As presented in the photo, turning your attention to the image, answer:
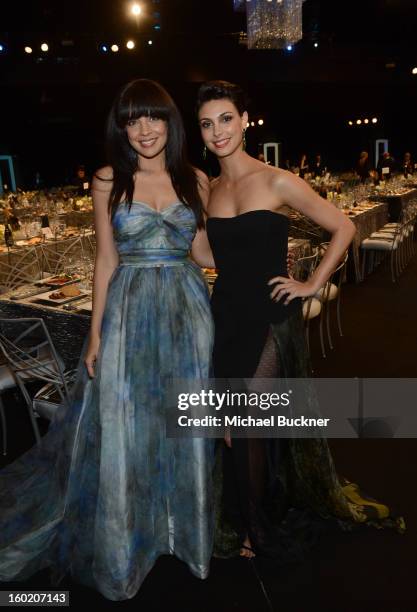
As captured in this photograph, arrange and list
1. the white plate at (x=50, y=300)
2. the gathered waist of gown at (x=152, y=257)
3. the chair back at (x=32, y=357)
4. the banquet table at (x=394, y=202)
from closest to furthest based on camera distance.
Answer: the gathered waist of gown at (x=152, y=257) → the chair back at (x=32, y=357) → the white plate at (x=50, y=300) → the banquet table at (x=394, y=202)

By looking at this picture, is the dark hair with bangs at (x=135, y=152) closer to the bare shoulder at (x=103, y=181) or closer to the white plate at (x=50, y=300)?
the bare shoulder at (x=103, y=181)

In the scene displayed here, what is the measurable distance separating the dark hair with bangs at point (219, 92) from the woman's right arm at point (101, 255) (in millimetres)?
450

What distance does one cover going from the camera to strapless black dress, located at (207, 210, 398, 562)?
2.07 m

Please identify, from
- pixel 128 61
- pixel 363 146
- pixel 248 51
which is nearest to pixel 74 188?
pixel 128 61

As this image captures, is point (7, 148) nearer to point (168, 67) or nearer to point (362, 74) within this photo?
point (168, 67)

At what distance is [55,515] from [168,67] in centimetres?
1200

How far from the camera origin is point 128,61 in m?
12.3

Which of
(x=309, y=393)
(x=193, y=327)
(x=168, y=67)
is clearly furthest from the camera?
(x=168, y=67)

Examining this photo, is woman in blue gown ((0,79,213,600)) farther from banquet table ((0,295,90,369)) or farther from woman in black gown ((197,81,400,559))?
banquet table ((0,295,90,369))

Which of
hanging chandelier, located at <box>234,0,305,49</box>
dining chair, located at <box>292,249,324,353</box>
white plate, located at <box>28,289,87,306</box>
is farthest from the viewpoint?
hanging chandelier, located at <box>234,0,305,49</box>

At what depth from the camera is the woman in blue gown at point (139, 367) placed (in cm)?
209

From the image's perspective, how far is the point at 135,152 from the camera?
221 cm

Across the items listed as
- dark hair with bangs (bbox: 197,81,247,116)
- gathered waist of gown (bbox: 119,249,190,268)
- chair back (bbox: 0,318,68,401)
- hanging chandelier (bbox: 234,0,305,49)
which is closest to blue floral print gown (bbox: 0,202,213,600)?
gathered waist of gown (bbox: 119,249,190,268)

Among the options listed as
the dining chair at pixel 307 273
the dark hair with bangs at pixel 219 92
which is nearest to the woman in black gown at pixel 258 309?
the dark hair with bangs at pixel 219 92
